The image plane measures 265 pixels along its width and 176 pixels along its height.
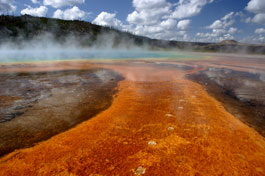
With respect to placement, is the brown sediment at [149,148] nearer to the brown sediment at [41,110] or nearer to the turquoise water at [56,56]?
the brown sediment at [41,110]

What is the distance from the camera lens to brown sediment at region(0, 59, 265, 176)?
213cm

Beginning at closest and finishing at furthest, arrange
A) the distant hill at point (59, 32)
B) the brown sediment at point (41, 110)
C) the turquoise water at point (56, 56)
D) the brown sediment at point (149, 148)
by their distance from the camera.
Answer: the brown sediment at point (149, 148), the brown sediment at point (41, 110), the turquoise water at point (56, 56), the distant hill at point (59, 32)

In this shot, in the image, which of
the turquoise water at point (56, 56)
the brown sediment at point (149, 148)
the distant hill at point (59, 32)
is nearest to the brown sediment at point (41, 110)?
the brown sediment at point (149, 148)

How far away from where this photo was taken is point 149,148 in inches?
102

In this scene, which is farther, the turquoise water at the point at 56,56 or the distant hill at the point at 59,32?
the distant hill at the point at 59,32

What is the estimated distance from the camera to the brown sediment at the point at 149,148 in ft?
6.98

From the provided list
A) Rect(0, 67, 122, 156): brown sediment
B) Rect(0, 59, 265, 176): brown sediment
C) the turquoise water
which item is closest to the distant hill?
the turquoise water

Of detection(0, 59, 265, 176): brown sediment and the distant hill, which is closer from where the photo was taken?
detection(0, 59, 265, 176): brown sediment

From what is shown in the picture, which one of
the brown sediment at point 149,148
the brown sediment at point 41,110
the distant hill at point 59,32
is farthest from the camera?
the distant hill at point 59,32

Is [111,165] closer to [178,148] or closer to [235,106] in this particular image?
[178,148]

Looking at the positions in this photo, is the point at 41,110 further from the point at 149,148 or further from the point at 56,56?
the point at 56,56

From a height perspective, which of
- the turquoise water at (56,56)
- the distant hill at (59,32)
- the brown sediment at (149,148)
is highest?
the distant hill at (59,32)

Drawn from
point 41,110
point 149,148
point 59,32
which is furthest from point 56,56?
point 59,32

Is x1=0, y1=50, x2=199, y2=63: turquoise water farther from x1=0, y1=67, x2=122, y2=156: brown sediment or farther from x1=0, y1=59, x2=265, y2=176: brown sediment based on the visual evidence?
x1=0, y1=59, x2=265, y2=176: brown sediment
